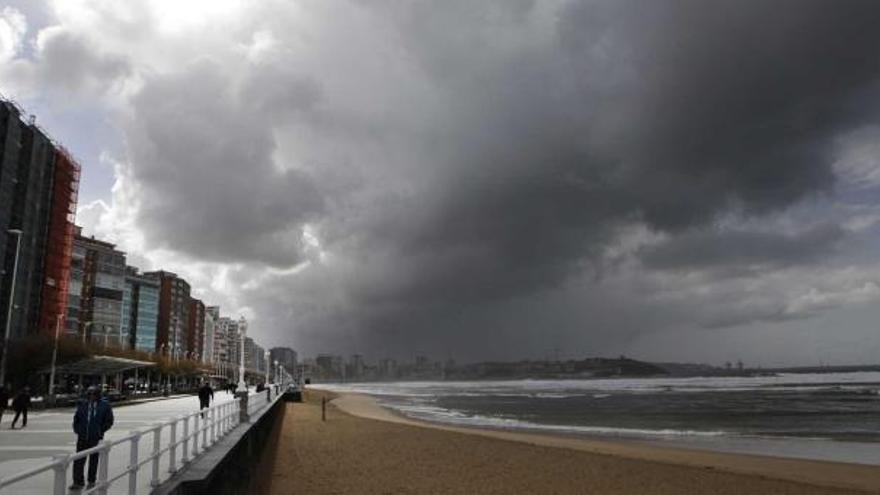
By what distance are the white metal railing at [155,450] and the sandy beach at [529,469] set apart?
322cm

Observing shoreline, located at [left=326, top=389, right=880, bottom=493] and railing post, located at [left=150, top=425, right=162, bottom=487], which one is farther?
shoreline, located at [left=326, top=389, right=880, bottom=493]

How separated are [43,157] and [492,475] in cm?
8529

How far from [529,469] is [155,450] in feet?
55.1

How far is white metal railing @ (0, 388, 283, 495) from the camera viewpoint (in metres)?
5.50

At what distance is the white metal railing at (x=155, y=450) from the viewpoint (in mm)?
5504

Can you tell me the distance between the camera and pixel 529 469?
958 inches

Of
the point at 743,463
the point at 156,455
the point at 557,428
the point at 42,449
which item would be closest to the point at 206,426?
the point at 42,449

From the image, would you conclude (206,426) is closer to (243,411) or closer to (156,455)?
(156,455)

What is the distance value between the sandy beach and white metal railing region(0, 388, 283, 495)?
127 inches

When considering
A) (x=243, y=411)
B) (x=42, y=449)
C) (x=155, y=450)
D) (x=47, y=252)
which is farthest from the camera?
(x=47, y=252)

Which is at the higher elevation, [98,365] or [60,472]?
[98,365]

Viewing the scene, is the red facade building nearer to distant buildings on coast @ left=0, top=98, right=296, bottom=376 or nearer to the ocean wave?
distant buildings on coast @ left=0, top=98, right=296, bottom=376

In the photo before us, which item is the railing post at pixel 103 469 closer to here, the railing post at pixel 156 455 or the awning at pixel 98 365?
the railing post at pixel 156 455

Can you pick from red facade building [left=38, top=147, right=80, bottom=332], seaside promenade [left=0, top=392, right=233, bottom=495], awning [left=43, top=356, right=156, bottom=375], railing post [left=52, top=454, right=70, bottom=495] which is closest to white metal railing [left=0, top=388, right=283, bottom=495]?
railing post [left=52, top=454, right=70, bottom=495]
